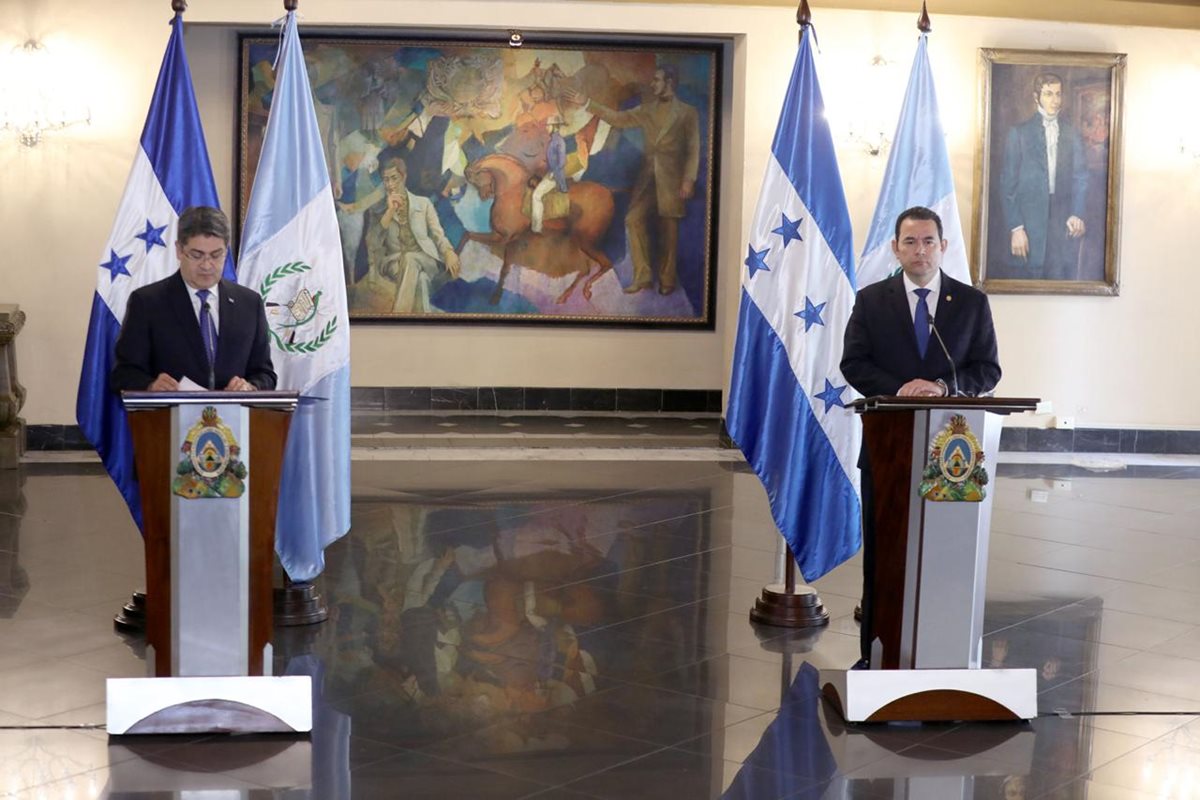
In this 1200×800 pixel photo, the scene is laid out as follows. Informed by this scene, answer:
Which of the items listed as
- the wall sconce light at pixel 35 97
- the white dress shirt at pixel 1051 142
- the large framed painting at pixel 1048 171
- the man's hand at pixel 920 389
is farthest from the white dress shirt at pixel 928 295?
the wall sconce light at pixel 35 97

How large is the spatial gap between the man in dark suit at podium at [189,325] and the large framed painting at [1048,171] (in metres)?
7.33

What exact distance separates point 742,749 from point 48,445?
741cm

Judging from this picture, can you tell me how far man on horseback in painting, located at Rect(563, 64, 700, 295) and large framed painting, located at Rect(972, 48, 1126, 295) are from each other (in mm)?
2878

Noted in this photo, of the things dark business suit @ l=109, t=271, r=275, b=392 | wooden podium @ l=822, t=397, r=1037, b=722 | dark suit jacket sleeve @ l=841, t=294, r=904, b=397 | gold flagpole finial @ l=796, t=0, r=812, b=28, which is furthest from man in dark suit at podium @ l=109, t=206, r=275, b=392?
gold flagpole finial @ l=796, t=0, r=812, b=28

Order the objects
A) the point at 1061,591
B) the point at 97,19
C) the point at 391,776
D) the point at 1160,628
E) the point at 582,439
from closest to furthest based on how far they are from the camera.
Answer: the point at 391,776 < the point at 1160,628 < the point at 1061,591 < the point at 97,19 < the point at 582,439

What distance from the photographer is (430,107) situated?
42.1 feet

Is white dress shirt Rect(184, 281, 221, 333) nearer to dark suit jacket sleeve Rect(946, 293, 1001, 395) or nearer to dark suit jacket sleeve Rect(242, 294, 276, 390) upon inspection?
dark suit jacket sleeve Rect(242, 294, 276, 390)

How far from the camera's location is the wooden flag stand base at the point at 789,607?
254 inches

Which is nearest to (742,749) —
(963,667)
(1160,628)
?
(963,667)

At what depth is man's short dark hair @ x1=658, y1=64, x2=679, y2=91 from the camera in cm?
1299

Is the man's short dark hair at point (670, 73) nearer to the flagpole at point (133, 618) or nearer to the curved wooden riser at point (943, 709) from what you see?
the flagpole at point (133, 618)

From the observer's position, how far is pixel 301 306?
6.38 meters

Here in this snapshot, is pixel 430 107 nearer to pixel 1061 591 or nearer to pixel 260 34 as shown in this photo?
pixel 260 34

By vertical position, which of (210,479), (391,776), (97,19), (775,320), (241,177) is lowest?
(391,776)
